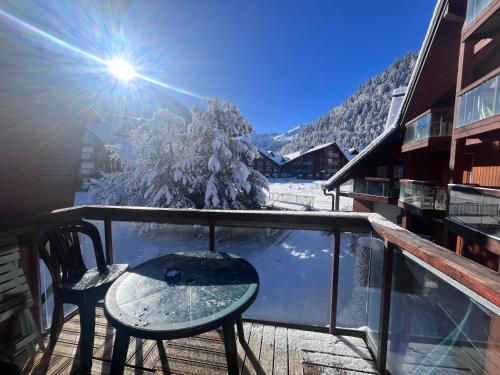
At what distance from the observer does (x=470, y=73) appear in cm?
663

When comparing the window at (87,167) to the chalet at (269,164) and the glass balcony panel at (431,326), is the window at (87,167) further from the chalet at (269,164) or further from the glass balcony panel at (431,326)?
the glass balcony panel at (431,326)

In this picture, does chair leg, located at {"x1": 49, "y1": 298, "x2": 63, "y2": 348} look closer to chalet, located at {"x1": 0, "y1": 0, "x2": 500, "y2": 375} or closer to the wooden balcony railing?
chalet, located at {"x1": 0, "y1": 0, "x2": 500, "y2": 375}

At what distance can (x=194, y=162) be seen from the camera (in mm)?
10633

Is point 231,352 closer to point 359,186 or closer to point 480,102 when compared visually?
point 480,102

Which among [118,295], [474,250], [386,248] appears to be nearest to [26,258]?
[118,295]

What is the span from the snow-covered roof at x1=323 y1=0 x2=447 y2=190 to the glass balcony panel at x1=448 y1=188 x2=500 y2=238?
Result: 444 cm

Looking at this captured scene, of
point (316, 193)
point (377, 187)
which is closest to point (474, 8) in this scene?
point (377, 187)

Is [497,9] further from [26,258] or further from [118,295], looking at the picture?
[26,258]

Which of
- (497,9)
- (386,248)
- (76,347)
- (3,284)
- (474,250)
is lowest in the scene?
(474,250)

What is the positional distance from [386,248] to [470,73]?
26.6ft

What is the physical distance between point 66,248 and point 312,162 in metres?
39.1

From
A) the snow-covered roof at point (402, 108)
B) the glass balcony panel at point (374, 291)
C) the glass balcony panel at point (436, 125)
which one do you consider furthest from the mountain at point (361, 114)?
the glass balcony panel at point (374, 291)

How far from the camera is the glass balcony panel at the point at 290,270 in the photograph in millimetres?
5644

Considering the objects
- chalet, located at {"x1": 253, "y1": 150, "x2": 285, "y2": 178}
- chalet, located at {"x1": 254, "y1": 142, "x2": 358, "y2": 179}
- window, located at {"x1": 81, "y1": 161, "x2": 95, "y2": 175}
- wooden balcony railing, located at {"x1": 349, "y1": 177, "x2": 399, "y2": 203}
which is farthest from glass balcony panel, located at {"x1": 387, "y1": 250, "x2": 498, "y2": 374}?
chalet, located at {"x1": 253, "y1": 150, "x2": 285, "y2": 178}
